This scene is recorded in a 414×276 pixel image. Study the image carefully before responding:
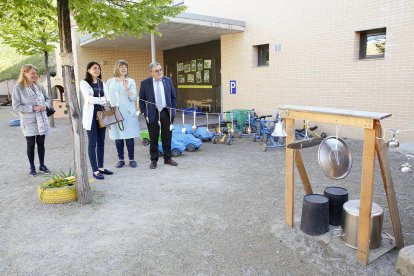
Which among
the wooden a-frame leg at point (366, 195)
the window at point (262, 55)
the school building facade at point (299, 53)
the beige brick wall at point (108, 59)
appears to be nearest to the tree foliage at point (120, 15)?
the wooden a-frame leg at point (366, 195)

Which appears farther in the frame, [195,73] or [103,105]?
[195,73]

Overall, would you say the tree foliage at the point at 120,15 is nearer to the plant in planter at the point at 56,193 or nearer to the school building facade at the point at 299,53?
the plant in planter at the point at 56,193

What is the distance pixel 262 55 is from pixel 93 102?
288 inches

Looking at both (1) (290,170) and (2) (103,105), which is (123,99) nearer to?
(2) (103,105)

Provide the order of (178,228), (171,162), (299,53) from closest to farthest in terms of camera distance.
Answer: (178,228)
(171,162)
(299,53)

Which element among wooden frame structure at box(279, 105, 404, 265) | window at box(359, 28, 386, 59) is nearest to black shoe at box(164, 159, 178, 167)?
wooden frame structure at box(279, 105, 404, 265)

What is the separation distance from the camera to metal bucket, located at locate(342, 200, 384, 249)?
315cm

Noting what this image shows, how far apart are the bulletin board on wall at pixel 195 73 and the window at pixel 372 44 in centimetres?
666

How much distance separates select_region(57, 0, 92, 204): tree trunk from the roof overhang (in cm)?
535

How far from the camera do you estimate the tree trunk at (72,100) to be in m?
4.21

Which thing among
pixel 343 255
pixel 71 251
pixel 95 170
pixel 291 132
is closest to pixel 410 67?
pixel 291 132

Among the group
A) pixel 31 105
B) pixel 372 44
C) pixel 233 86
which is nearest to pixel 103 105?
pixel 31 105

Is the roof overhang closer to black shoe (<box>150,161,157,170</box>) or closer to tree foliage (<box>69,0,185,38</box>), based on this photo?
tree foliage (<box>69,0,185,38</box>)

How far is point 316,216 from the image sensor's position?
3.45 metres
